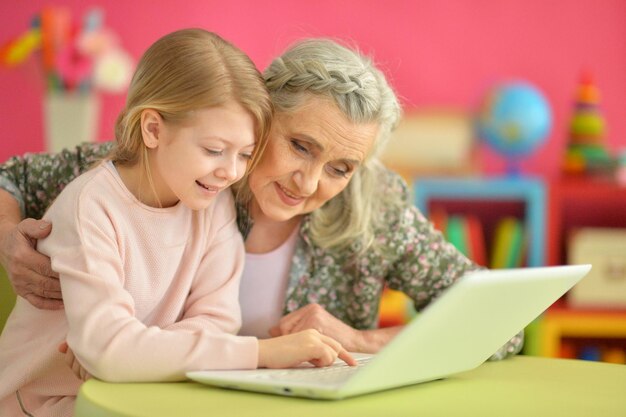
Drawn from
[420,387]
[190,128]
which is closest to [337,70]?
[190,128]

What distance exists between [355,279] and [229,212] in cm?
36

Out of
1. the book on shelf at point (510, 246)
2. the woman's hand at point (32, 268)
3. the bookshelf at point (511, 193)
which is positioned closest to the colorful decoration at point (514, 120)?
the bookshelf at point (511, 193)

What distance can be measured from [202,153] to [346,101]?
0.30m

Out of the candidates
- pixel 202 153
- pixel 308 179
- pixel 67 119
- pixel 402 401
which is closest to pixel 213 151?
pixel 202 153

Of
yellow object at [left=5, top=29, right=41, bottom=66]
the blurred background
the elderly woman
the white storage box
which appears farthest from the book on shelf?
yellow object at [left=5, top=29, right=41, bottom=66]

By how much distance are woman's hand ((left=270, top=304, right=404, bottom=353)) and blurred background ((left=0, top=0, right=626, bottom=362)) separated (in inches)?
65.8

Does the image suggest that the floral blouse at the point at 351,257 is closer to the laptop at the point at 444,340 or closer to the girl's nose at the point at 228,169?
the girl's nose at the point at 228,169

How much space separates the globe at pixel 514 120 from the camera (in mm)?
3346

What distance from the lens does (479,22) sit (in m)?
3.80

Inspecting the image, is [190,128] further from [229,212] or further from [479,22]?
[479,22]

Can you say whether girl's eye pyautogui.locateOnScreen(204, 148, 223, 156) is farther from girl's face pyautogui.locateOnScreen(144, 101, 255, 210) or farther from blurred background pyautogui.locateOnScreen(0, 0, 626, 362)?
blurred background pyautogui.locateOnScreen(0, 0, 626, 362)

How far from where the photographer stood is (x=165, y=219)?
1.35m

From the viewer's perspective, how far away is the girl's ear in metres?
1.33

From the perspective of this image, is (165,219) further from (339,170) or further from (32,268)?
(339,170)
